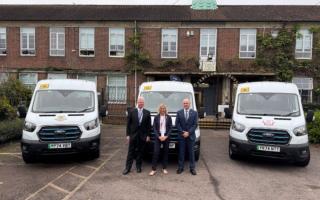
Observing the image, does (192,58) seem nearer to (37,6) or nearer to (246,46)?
(246,46)

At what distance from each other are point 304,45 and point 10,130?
785 inches

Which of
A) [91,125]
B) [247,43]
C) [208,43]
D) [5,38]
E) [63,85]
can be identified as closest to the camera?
[91,125]

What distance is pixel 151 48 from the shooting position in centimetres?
2225

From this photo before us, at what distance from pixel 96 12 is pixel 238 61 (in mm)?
11807

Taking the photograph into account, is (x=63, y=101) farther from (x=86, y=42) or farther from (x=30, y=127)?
(x=86, y=42)

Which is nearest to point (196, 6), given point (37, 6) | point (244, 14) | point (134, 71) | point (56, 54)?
point (244, 14)

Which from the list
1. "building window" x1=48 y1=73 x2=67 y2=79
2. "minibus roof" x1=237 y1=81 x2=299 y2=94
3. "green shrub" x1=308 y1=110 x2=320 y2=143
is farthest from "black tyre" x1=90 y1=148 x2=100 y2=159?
"building window" x1=48 y1=73 x2=67 y2=79

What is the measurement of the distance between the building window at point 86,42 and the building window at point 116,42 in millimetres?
1462

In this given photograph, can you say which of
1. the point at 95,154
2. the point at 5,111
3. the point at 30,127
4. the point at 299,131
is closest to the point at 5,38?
the point at 5,111

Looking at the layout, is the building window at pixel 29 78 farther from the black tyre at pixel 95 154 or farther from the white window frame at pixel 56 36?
the black tyre at pixel 95 154

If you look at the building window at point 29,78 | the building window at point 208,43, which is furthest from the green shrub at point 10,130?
the building window at point 208,43

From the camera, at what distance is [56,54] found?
22891mm

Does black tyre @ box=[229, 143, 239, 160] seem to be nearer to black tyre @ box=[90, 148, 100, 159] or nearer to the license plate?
the license plate

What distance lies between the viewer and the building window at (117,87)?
22.2m
